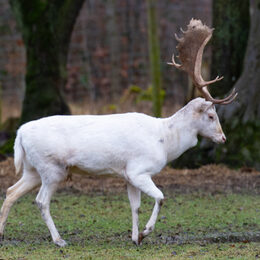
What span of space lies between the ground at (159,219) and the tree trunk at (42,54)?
1.53 m

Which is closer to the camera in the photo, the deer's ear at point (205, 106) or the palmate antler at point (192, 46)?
the deer's ear at point (205, 106)

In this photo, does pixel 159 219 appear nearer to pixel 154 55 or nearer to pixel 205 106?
pixel 205 106

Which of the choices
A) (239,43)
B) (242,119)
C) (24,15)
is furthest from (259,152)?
(24,15)

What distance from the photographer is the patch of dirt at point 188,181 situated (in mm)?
10531

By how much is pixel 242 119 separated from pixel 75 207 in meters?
4.07

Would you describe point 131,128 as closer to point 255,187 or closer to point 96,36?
point 255,187

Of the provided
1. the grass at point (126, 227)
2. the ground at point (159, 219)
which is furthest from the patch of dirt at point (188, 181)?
the grass at point (126, 227)

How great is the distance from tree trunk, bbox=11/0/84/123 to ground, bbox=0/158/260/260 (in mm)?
1532

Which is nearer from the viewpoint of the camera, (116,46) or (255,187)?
(255,187)

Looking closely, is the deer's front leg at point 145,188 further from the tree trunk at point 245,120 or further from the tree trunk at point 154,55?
the tree trunk at point 154,55

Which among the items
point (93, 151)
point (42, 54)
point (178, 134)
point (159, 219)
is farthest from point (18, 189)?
point (42, 54)

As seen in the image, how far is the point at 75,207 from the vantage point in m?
9.15

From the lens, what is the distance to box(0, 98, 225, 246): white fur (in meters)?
6.75

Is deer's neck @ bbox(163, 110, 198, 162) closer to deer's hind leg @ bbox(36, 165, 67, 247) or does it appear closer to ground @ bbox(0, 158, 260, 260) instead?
ground @ bbox(0, 158, 260, 260)
